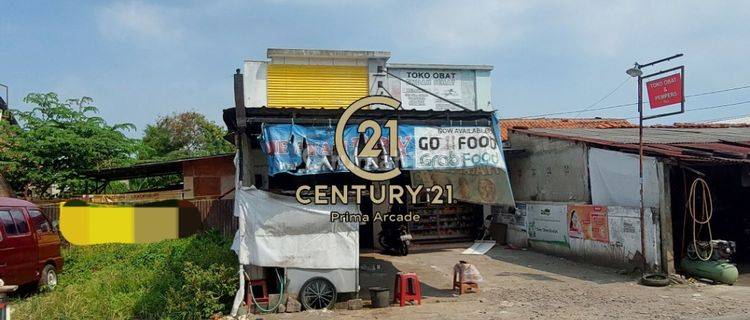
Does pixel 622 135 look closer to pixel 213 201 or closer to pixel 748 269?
pixel 748 269

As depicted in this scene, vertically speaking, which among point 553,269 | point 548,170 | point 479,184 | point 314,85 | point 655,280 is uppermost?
point 314,85

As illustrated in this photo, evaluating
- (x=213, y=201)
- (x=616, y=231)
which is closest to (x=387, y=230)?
(x=213, y=201)

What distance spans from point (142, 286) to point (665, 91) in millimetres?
11941

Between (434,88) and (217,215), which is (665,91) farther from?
(217,215)

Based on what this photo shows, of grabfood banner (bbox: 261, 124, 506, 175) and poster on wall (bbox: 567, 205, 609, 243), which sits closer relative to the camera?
grabfood banner (bbox: 261, 124, 506, 175)

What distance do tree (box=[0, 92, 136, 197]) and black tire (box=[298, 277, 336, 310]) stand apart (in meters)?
13.4

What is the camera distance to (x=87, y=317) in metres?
8.89

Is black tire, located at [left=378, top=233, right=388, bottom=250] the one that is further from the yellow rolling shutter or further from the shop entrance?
the shop entrance

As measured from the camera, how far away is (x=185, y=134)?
116 feet

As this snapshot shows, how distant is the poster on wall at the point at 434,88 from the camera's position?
19047 mm

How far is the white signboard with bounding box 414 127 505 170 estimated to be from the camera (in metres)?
9.99

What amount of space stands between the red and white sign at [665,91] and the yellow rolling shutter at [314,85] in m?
8.92

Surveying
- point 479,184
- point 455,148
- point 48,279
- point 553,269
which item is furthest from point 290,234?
point 553,269

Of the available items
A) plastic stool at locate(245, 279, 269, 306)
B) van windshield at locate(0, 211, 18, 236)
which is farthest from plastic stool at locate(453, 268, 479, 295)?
A: van windshield at locate(0, 211, 18, 236)
